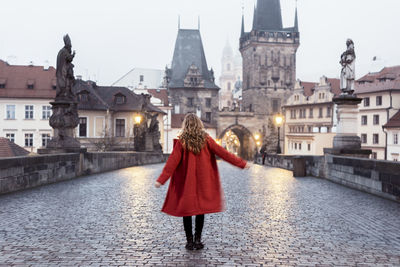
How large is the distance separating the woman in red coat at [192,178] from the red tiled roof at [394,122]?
44.6m

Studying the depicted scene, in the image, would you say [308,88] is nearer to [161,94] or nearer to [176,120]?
[176,120]

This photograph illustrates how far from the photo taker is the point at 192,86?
70000mm

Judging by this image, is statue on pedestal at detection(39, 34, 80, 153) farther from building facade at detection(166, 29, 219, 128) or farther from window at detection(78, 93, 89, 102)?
building facade at detection(166, 29, 219, 128)

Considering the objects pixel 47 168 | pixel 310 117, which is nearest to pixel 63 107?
pixel 47 168

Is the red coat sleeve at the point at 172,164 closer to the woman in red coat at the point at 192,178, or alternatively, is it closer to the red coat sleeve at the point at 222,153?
the woman in red coat at the point at 192,178

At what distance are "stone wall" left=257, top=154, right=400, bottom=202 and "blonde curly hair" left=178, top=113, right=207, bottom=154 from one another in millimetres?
5350

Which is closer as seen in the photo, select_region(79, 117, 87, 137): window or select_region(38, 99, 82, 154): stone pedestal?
select_region(38, 99, 82, 154): stone pedestal

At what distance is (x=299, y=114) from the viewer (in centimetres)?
6650

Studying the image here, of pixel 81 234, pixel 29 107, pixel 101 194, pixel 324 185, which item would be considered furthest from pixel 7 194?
pixel 29 107

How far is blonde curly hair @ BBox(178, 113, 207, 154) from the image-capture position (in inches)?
207

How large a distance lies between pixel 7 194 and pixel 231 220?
5.00 metres

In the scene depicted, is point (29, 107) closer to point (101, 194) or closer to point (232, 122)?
point (232, 122)

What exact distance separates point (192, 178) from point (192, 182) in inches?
1.8

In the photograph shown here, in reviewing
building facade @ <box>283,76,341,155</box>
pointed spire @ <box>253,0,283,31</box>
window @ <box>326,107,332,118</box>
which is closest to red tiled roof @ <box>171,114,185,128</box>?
building facade @ <box>283,76,341,155</box>
